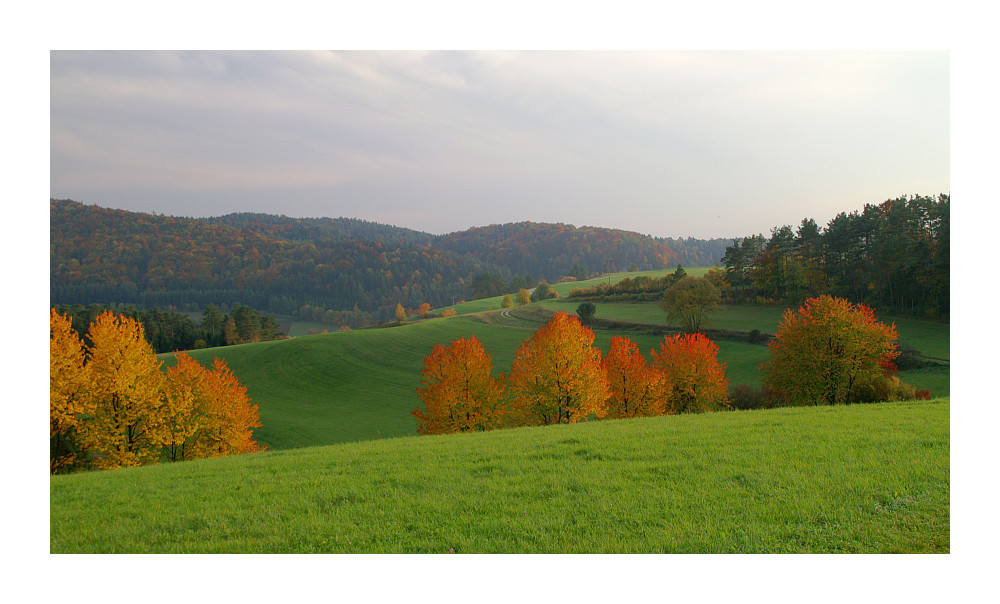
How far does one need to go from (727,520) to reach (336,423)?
30.3 metres

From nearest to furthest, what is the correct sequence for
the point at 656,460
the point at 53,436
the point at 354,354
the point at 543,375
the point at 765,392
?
the point at 656,460 < the point at 53,436 < the point at 543,375 < the point at 765,392 < the point at 354,354

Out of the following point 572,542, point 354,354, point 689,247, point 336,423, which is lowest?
point 336,423

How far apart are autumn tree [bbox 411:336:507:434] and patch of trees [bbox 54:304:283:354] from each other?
38791 mm

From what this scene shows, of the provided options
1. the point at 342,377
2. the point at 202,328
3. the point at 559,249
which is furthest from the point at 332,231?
the point at 342,377

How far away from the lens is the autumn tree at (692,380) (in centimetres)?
2442

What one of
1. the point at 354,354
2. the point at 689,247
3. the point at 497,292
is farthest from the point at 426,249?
the point at 354,354

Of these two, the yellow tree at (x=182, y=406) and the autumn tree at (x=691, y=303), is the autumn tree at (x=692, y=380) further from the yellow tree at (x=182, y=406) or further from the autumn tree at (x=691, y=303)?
the yellow tree at (x=182, y=406)

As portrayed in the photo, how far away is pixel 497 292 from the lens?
96.5 meters

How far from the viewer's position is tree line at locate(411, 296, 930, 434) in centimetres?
2005

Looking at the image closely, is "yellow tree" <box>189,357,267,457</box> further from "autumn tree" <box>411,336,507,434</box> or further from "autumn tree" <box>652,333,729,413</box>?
"autumn tree" <box>652,333,729,413</box>

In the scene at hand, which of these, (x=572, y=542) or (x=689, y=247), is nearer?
(x=572, y=542)

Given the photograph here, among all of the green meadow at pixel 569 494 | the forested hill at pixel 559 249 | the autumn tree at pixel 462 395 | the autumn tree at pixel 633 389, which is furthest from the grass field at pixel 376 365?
the forested hill at pixel 559 249

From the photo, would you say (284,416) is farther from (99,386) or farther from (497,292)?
(497,292)

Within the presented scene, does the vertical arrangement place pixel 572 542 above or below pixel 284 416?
above
